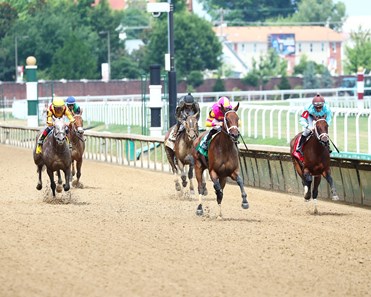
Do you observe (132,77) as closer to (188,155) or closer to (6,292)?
(188,155)

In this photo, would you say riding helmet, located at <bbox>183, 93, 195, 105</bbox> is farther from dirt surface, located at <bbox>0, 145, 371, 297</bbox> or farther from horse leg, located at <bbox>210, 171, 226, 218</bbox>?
horse leg, located at <bbox>210, 171, 226, 218</bbox>

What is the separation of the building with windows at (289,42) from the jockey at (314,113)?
13170cm

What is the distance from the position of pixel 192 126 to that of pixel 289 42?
437ft

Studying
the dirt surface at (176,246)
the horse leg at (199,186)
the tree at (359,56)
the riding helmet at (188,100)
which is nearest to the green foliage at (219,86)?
the tree at (359,56)

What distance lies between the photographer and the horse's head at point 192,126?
709 inches

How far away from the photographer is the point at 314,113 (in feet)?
52.3

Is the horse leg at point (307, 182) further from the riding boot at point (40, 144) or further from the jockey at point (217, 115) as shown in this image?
the riding boot at point (40, 144)

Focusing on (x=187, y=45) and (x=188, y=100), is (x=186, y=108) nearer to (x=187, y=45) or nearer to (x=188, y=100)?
(x=188, y=100)

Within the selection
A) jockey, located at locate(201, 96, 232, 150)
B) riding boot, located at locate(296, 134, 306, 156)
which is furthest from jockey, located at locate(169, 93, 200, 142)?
jockey, located at locate(201, 96, 232, 150)

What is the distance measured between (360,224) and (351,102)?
37.7 metres

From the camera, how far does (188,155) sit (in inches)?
749

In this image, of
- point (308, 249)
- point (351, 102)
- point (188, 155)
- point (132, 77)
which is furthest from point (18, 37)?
point (308, 249)

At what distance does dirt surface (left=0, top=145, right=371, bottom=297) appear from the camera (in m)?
9.86

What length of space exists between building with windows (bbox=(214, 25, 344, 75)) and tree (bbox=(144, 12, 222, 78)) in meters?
47.5
